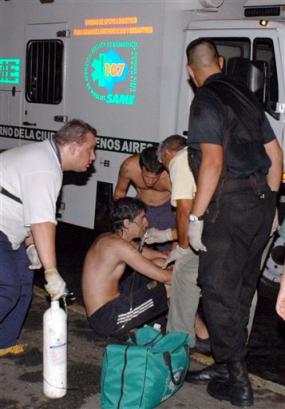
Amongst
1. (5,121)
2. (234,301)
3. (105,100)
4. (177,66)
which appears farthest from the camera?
Answer: (5,121)

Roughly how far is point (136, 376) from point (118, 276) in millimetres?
1372

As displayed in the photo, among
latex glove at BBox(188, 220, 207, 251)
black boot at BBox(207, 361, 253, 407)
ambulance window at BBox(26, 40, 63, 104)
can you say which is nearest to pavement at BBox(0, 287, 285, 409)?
black boot at BBox(207, 361, 253, 407)

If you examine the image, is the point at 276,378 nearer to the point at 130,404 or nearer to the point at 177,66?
the point at 130,404

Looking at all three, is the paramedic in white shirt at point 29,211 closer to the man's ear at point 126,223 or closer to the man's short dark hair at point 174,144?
the man's ear at point 126,223

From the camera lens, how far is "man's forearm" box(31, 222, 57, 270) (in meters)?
4.59

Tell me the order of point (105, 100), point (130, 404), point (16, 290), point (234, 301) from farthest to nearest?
point (105, 100) < point (16, 290) < point (234, 301) < point (130, 404)

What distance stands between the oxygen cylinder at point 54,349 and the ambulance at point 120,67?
10.6 feet

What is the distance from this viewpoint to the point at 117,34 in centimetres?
812

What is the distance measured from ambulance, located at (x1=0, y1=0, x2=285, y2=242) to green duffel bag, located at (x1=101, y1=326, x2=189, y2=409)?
10.4ft

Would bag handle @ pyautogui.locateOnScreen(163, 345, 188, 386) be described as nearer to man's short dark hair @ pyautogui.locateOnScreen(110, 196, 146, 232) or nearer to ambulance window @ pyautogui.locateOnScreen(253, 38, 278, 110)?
man's short dark hair @ pyautogui.locateOnScreen(110, 196, 146, 232)

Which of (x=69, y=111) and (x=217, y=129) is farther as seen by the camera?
(x=69, y=111)

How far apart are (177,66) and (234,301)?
11.9 ft

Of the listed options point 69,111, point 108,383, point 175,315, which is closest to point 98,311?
point 175,315

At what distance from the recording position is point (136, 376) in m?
4.37
